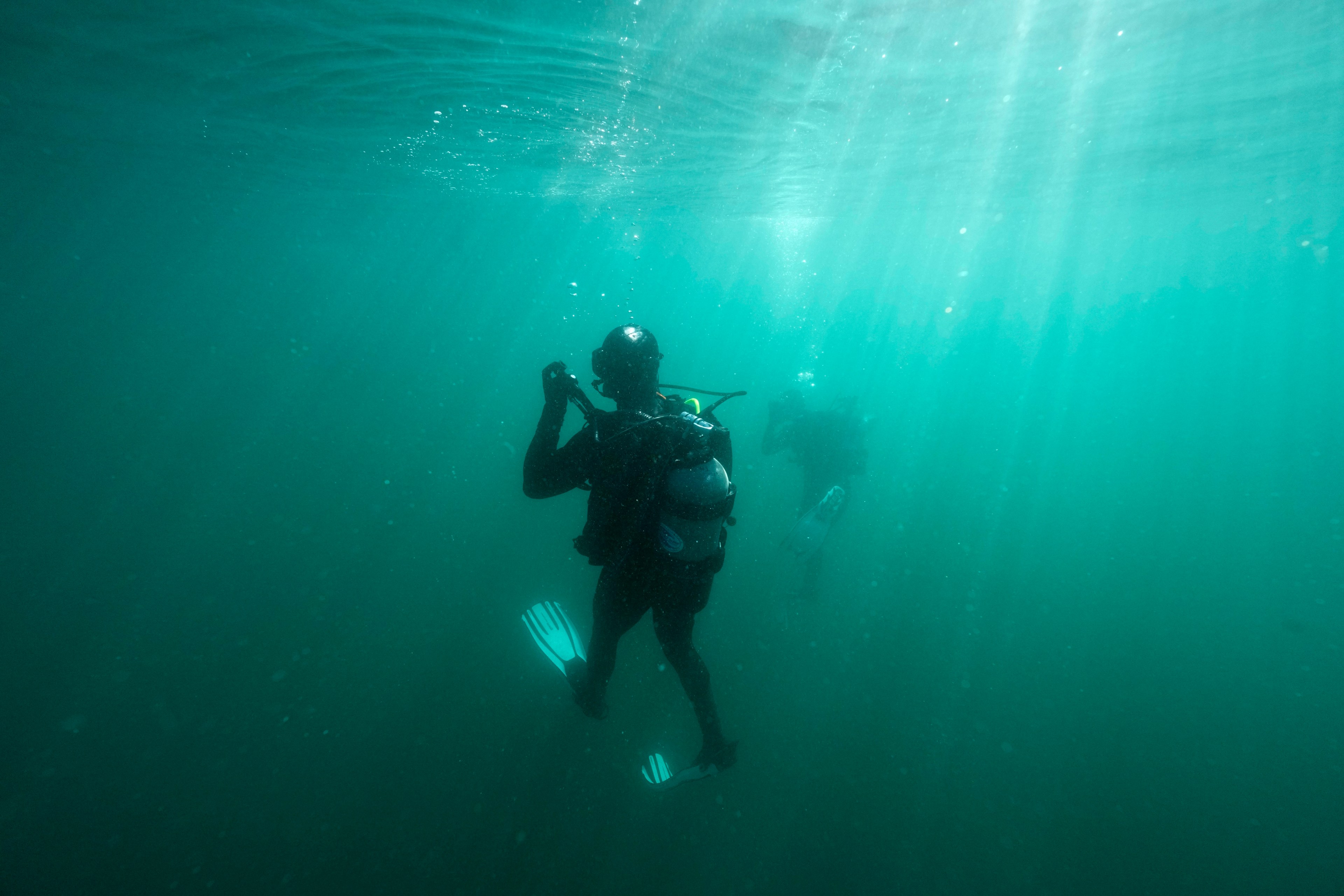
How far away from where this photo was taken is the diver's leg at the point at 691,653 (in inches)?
111

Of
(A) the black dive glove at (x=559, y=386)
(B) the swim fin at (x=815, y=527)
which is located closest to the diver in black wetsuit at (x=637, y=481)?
(A) the black dive glove at (x=559, y=386)

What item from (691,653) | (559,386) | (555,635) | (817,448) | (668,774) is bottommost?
(668,774)

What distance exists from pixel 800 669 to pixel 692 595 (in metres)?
4.46

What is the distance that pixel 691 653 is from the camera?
10.2ft

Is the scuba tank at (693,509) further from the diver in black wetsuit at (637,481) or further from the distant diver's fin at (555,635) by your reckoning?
the distant diver's fin at (555,635)

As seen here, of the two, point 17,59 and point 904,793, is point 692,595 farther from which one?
point 17,59

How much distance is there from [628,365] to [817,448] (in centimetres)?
615

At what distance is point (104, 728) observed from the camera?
4555mm

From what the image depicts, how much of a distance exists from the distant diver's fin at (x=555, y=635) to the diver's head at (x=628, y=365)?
221cm

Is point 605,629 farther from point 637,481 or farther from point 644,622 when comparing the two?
point 644,622

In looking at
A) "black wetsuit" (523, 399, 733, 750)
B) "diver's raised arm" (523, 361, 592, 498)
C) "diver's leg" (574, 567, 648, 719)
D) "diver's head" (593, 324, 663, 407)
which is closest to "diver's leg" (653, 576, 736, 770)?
"black wetsuit" (523, 399, 733, 750)

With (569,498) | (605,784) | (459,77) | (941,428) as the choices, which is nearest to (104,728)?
(605,784)

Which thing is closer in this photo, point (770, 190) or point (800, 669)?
point (800, 669)

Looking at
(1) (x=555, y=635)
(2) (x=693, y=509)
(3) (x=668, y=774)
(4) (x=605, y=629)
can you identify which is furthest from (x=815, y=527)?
(2) (x=693, y=509)
